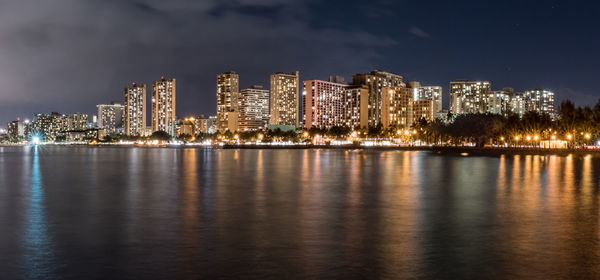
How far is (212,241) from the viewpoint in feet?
42.6

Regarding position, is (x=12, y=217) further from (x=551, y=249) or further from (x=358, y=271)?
(x=551, y=249)

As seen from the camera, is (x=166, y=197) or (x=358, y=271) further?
(x=166, y=197)

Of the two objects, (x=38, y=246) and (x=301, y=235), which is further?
(x=301, y=235)

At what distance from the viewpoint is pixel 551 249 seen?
1191 cm

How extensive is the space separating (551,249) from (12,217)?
1694 centimetres

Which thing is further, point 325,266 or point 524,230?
point 524,230

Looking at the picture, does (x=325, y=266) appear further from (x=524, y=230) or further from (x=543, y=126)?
(x=543, y=126)

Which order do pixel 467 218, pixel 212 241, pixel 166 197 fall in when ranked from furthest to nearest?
pixel 166 197 < pixel 467 218 < pixel 212 241

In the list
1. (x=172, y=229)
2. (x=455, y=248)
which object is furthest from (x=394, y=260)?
(x=172, y=229)

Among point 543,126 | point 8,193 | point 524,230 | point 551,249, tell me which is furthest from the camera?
point 543,126

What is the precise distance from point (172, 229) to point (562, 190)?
21429 millimetres

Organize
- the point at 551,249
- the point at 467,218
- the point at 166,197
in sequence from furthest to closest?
1. the point at 166,197
2. the point at 467,218
3. the point at 551,249

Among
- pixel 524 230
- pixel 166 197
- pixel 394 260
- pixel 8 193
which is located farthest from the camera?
pixel 8 193

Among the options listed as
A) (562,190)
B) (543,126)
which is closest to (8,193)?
(562,190)
